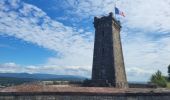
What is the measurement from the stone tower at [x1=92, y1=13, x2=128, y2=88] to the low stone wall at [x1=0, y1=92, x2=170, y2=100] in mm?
12276

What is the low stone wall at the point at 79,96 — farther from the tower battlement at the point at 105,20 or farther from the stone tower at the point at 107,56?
the tower battlement at the point at 105,20

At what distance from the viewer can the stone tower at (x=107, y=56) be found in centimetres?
3125

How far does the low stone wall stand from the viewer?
17828 mm

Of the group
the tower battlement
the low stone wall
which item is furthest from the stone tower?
the low stone wall

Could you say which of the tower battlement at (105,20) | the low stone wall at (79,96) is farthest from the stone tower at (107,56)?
the low stone wall at (79,96)

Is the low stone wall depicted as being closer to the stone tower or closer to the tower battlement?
the stone tower

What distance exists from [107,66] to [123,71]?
158 inches

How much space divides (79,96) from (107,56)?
14.5 m

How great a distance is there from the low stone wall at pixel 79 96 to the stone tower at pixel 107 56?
12276 millimetres

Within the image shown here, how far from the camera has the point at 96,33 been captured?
112ft

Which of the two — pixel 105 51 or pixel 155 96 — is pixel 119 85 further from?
pixel 155 96

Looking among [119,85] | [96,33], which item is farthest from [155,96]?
[96,33]

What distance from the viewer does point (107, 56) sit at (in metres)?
31.9

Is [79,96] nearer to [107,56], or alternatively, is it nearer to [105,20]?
[107,56]
